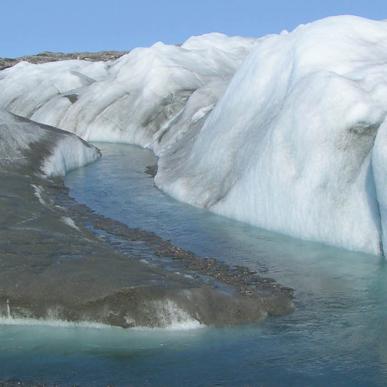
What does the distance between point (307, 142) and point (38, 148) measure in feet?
46.2

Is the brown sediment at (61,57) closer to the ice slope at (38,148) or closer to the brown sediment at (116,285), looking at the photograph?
the ice slope at (38,148)

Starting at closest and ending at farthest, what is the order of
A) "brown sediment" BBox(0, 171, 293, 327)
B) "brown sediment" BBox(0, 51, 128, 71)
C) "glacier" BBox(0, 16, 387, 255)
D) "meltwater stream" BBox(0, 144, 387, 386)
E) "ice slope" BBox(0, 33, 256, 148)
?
"meltwater stream" BBox(0, 144, 387, 386), "brown sediment" BBox(0, 171, 293, 327), "glacier" BBox(0, 16, 387, 255), "ice slope" BBox(0, 33, 256, 148), "brown sediment" BBox(0, 51, 128, 71)

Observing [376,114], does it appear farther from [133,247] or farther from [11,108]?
[11,108]

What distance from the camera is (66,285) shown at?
456 inches

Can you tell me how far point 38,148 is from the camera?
2838 centimetres

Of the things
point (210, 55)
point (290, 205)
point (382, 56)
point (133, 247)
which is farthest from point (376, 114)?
point (210, 55)

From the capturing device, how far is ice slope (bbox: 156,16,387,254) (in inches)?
651

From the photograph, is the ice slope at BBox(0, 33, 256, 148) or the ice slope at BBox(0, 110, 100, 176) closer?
the ice slope at BBox(0, 110, 100, 176)

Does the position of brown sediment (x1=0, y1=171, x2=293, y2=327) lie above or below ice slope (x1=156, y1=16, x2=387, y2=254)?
below

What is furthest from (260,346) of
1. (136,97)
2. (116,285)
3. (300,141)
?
(136,97)

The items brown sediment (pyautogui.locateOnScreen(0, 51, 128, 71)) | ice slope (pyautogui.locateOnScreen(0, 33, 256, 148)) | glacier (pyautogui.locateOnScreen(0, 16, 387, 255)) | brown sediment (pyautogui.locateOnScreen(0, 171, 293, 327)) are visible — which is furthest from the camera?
brown sediment (pyautogui.locateOnScreen(0, 51, 128, 71))

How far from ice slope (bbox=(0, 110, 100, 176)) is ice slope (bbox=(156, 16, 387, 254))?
5717mm

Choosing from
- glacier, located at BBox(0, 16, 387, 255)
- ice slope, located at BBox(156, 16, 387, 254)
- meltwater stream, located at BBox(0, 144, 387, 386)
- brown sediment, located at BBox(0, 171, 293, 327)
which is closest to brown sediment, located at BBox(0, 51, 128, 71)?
glacier, located at BBox(0, 16, 387, 255)

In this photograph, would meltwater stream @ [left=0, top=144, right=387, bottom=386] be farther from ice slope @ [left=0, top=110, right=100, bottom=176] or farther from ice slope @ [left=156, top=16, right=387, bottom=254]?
ice slope @ [left=0, top=110, right=100, bottom=176]
